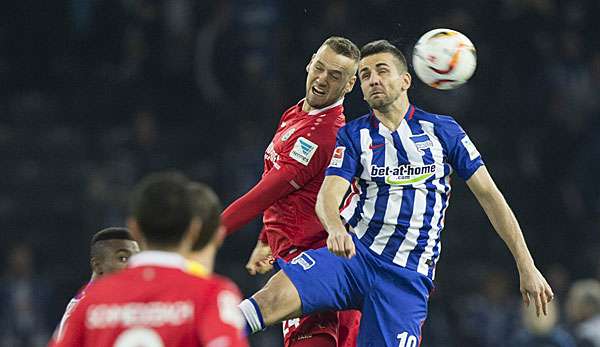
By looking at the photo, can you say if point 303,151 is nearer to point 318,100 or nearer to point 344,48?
point 318,100

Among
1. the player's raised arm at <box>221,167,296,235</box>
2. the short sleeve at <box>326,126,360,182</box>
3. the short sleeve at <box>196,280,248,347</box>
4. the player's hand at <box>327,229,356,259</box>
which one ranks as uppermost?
the short sleeve at <box>196,280,248,347</box>

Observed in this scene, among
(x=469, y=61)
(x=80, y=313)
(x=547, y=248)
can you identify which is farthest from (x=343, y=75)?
(x=547, y=248)

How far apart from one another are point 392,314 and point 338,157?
2.77 ft

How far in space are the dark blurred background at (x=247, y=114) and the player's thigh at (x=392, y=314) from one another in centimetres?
577

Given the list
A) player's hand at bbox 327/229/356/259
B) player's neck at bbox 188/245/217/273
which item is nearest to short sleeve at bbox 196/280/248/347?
player's neck at bbox 188/245/217/273

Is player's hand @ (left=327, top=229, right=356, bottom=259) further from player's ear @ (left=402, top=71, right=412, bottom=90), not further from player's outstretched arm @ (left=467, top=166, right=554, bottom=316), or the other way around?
player's ear @ (left=402, top=71, right=412, bottom=90)

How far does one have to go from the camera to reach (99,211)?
12.0 m

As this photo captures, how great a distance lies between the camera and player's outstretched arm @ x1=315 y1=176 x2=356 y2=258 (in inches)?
211

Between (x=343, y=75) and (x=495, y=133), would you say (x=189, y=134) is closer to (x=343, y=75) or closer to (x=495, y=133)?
(x=495, y=133)

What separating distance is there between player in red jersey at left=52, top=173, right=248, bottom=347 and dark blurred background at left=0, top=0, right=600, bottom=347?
7905 mm

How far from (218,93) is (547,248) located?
13.0 ft

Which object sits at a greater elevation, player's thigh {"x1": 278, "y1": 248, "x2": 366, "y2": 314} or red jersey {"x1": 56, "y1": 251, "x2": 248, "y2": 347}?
red jersey {"x1": 56, "y1": 251, "x2": 248, "y2": 347}

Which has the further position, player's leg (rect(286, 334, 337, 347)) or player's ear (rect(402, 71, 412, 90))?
player's leg (rect(286, 334, 337, 347))

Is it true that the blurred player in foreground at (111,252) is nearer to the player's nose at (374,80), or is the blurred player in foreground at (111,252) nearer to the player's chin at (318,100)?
the player's chin at (318,100)
